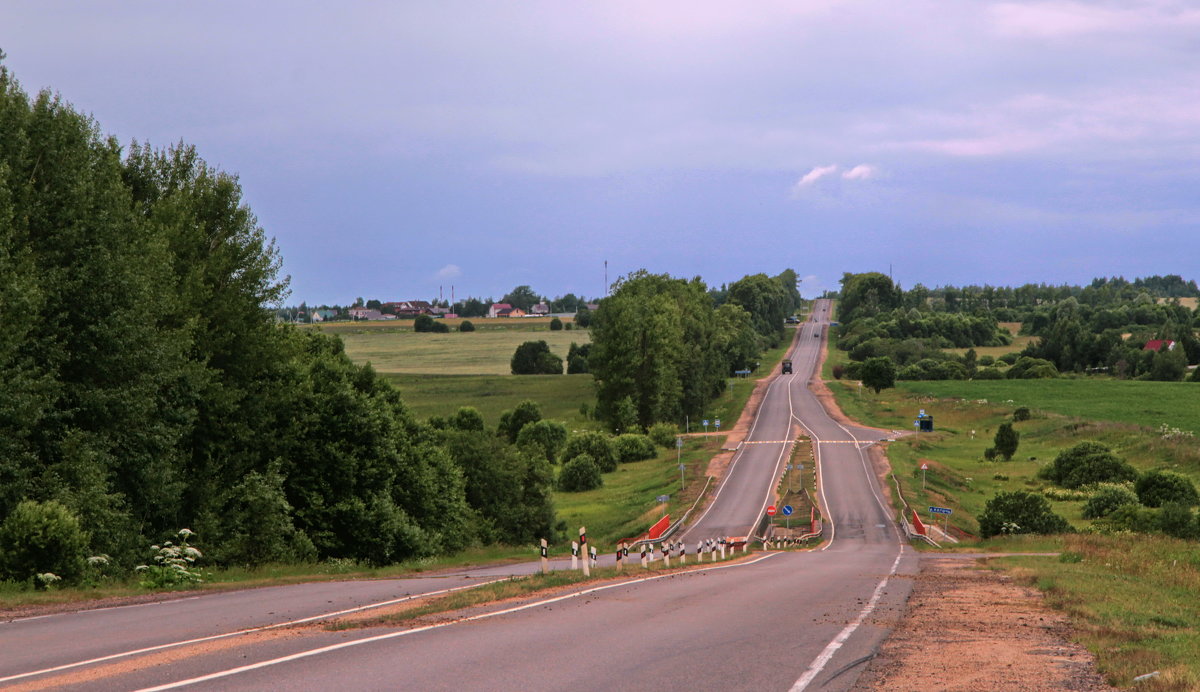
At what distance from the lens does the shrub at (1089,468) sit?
66625 mm

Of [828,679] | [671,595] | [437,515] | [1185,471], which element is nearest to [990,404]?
[1185,471]

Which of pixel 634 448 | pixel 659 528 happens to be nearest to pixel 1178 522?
pixel 659 528

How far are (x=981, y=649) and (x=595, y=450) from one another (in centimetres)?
7154

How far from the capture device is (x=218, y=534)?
91.8 ft

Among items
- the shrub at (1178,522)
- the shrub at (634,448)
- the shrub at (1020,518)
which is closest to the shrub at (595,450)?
the shrub at (634,448)

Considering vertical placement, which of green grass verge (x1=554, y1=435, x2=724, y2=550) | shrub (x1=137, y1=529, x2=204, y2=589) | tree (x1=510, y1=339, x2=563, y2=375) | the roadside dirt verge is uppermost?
tree (x1=510, y1=339, x2=563, y2=375)

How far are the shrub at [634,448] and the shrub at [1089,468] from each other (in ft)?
106

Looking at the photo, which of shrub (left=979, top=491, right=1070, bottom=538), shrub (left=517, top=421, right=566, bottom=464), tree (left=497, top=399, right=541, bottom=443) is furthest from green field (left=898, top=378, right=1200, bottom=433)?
tree (left=497, top=399, right=541, bottom=443)

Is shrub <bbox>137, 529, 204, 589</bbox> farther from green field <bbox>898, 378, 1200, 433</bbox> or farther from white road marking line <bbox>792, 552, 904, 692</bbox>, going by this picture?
green field <bbox>898, 378, 1200, 433</bbox>

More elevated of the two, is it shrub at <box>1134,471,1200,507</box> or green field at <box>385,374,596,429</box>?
green field at <box>385,374,596,429</box>

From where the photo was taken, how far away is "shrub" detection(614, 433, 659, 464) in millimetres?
87375

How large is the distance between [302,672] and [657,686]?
356cm

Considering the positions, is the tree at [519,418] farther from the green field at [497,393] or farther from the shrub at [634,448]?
the shrub at [634,448]

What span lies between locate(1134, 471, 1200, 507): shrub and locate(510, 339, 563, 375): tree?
348ft
